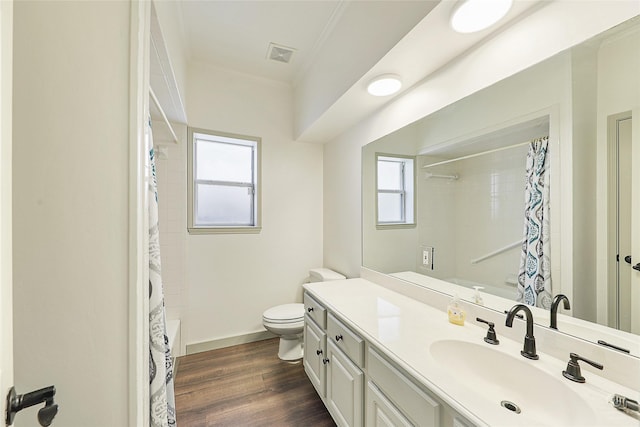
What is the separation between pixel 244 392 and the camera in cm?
187

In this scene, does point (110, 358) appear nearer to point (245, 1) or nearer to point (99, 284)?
point (99, 284)

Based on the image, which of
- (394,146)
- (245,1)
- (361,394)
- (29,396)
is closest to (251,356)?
(361,394)

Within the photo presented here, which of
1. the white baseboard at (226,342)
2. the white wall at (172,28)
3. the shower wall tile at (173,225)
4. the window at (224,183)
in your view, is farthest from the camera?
the window at (224,183)

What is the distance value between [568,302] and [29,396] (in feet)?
5.32

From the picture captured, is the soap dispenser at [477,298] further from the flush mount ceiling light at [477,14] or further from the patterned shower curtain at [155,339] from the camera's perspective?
the patterned shower curtain at [155,339]

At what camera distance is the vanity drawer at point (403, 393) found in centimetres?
82

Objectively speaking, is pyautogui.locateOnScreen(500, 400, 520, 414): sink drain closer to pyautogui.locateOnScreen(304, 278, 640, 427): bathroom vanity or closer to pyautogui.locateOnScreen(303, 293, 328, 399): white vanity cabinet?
pyautogui.locateOnScreen(304, 278, 640, 427): bathroom vanity

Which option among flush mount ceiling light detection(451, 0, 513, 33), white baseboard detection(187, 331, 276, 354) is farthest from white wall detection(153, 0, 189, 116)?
white baseboard detection(187, 331, 276, 354)

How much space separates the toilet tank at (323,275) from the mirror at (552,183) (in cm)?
92

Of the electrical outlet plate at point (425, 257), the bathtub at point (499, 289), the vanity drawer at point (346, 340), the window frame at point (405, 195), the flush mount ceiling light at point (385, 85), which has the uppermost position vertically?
the flush mount ceiling light at point (385, 85)

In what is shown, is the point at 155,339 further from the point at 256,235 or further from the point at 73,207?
the point at 256,235

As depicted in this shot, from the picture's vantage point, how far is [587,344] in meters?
0.85

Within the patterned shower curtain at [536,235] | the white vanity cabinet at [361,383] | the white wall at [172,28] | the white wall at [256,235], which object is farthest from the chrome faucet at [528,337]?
the white wall at [256,235]

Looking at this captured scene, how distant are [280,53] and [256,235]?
1.76 meters
